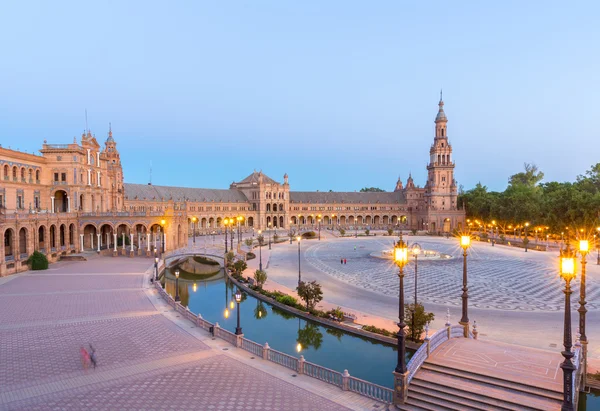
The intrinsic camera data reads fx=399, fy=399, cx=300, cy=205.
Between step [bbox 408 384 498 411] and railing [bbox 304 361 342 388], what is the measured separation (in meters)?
3.02

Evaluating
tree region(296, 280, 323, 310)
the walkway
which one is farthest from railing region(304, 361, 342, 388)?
tree region(296, 280, 323, 310)

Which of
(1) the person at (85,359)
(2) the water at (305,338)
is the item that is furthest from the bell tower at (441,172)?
(1) the person at (85,359)

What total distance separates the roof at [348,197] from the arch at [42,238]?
3275 inches

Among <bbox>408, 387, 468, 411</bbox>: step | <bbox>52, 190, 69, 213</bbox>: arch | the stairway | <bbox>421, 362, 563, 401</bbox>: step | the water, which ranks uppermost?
<bbox>52, 190, 69, 213</bbox>: arch

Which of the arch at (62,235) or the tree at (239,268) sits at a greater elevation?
the arch at (62,235)

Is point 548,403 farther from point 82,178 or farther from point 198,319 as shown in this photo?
point 82,178

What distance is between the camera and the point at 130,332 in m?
23.6

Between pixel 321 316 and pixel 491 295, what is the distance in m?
16.7

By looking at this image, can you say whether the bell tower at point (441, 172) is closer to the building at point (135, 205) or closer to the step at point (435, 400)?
the building at point (135, 205)

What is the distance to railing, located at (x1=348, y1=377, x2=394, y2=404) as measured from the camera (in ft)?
51.9

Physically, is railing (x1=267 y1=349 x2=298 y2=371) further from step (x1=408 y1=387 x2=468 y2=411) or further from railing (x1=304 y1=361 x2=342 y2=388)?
step (x1=408 y1=387 x2=468 y2=411)

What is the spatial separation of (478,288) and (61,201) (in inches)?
2370

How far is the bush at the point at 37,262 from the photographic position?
1796 inches

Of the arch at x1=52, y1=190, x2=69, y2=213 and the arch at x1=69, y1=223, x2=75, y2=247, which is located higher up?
the arch at x1=52, y1=190, x2=69, y2=213
